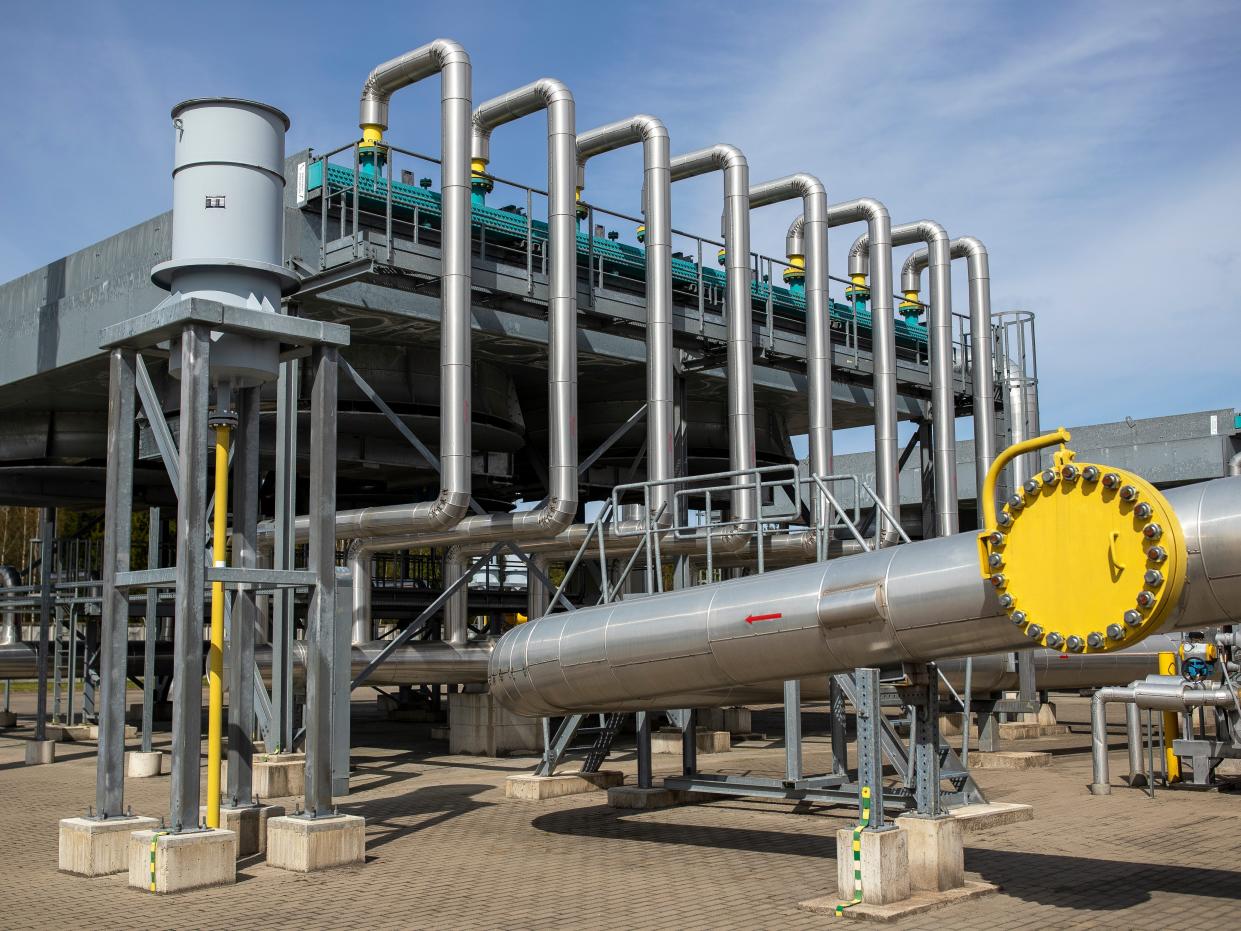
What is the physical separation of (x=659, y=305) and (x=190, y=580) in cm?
1095

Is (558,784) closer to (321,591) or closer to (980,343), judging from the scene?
(321,591)

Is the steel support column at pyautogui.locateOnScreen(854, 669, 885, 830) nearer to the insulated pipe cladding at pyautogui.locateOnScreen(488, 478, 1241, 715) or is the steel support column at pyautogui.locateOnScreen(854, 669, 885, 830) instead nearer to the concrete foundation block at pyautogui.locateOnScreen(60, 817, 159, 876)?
the insulated pipe cladding at pyautogui.locateOnScreen(488, 478, 1241, 715)

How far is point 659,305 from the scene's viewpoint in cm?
2005

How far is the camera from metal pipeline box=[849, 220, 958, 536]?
25094 millimetres

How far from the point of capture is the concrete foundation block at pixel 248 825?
38.1 ft

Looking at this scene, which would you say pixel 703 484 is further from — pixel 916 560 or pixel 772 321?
pixel 916 560

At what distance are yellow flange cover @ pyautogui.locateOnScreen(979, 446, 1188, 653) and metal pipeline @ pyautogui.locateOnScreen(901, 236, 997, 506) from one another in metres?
17.5

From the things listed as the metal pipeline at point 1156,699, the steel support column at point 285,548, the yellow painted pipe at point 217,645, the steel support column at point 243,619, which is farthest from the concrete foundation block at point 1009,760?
the yellow painted pipe at point 217,645

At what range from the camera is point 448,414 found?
17203 mm

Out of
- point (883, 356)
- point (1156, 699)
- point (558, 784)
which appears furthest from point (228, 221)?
point (883, 356)

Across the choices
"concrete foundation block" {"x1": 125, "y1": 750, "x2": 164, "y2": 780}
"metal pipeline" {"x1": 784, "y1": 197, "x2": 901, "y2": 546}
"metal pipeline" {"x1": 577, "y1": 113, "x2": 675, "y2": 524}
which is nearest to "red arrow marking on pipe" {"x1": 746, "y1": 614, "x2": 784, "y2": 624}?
"metal pipeline" {"x1": 577, "y1": 113, "x2": 675, "y2": 524}

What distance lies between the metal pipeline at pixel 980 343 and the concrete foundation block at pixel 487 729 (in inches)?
411

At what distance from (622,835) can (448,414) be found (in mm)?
6473

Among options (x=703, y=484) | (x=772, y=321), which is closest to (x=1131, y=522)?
(x=772, y=321)
